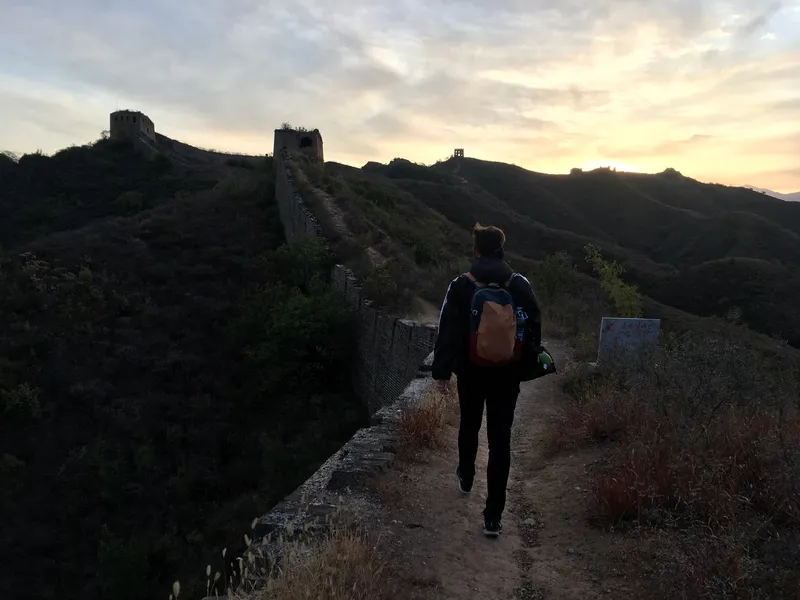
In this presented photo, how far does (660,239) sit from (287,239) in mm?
53042

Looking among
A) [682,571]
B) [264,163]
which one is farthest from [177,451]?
[264,163]

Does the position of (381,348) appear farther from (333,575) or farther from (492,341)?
(333,575)

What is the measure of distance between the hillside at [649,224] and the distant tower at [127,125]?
50.7ft

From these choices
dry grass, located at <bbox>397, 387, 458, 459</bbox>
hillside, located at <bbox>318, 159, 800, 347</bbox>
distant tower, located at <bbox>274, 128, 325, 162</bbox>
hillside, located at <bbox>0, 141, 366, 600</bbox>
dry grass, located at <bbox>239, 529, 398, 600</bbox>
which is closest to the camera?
dry grass, located at <bbox>239, 529, 398, 600</bbox>

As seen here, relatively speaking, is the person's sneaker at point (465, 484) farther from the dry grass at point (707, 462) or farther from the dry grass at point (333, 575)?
the dry grass at point (333, 575)

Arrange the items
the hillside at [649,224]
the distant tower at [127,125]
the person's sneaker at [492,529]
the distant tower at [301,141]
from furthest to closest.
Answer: the distant tower at [127,125], the hillside at [649,224], the distant tower at [301,141], the person's sneaker at [492,529]

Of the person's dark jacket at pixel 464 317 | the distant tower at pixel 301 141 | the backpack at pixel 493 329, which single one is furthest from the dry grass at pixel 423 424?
the distant tower at pixel 301 141

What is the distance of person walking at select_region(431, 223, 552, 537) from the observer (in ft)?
10.4

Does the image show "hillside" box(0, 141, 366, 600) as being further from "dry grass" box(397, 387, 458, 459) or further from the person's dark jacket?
the person's dark jacket

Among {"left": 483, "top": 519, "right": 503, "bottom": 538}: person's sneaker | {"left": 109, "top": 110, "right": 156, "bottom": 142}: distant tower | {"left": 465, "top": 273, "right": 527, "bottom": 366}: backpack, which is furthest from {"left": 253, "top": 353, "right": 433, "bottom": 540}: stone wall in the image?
{"left": 109, "top": 110, "right": 156, "bottom": 142}: distant tower

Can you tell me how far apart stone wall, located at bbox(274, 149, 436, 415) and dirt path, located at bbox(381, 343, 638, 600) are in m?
3.83

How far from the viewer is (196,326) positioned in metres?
14.7

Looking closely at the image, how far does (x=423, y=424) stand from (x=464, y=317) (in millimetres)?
1809

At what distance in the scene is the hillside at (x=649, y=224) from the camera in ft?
106
